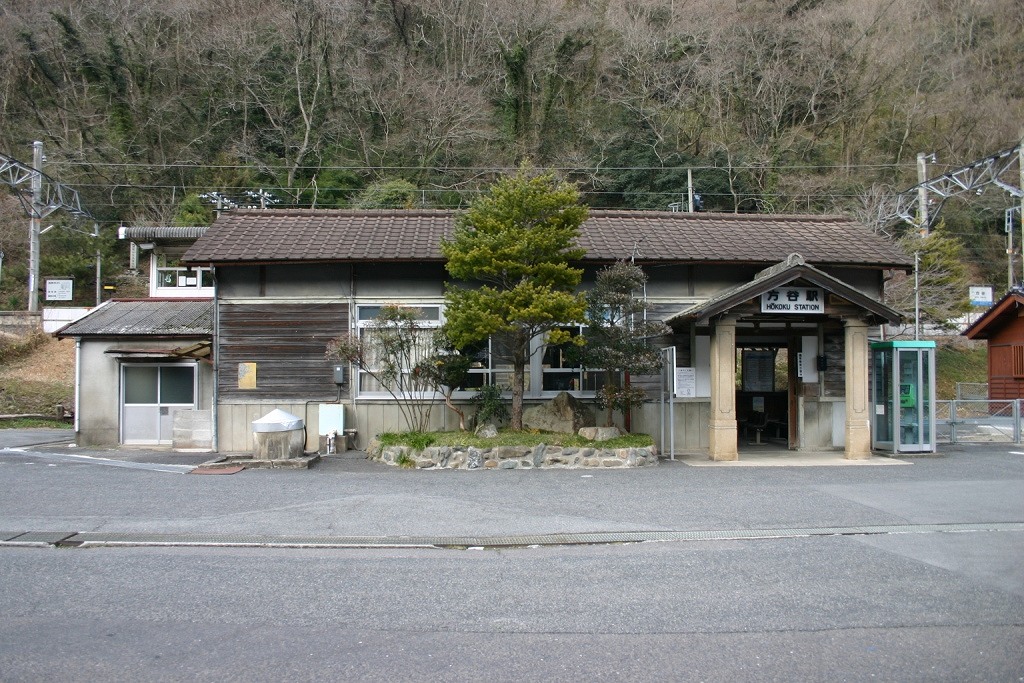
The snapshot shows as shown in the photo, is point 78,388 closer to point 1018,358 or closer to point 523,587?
point 523,587

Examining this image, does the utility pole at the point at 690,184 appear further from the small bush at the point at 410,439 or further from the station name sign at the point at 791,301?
the small bush at the point at 410,439

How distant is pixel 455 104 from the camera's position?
3734cm

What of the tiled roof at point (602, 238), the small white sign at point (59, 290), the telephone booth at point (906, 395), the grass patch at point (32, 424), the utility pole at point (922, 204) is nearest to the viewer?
the telephone booth at point (906, 395)

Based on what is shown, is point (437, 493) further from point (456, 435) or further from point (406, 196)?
point (406, 196)

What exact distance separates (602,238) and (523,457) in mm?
5812

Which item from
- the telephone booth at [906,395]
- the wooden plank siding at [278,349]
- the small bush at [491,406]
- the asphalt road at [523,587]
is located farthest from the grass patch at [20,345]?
the telephone booth at [906,395]

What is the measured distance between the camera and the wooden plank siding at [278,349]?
1633 cm

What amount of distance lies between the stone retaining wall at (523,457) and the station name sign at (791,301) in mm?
3847

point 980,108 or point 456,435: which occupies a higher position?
point 980,108

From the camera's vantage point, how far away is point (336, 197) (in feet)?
117

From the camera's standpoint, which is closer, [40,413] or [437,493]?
[437,493]

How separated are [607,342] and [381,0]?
33.0 m

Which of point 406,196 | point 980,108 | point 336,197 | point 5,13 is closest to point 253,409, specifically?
point 406,196

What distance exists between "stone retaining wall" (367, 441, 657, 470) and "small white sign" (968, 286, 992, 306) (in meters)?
26.6
